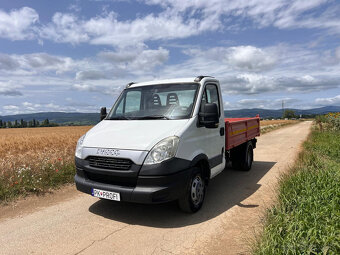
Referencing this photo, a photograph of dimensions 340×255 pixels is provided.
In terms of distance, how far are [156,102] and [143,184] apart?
1.77m

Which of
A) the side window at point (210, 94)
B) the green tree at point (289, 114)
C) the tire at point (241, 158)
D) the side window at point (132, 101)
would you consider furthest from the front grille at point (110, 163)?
the green tree at point (289, 114)

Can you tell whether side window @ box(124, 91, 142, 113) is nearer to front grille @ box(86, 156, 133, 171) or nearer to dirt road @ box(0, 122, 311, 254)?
front grille @ box(86, 156, 133, 171)

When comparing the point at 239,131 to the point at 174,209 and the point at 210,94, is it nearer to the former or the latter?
the point at 210,94

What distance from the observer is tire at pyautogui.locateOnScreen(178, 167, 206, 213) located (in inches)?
153

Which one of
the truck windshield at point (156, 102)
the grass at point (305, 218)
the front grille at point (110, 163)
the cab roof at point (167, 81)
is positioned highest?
the cab roof at point (167, 81)

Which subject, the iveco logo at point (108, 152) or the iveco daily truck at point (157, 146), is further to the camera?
the iveco logo at point (108, 152)

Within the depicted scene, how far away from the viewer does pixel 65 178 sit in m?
5.95

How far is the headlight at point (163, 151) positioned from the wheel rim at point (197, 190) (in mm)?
796

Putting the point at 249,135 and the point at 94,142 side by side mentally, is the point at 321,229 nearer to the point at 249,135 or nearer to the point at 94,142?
the point at 94,142

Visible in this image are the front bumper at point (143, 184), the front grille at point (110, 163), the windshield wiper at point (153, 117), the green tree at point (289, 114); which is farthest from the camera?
the green tree at point (289, 114)

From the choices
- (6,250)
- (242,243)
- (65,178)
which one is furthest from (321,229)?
(65,178)

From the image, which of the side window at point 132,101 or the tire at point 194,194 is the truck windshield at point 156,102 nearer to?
the side window at point 132,101

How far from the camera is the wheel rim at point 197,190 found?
4.01 metres

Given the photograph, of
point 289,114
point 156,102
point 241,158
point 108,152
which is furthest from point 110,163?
point 289,114
